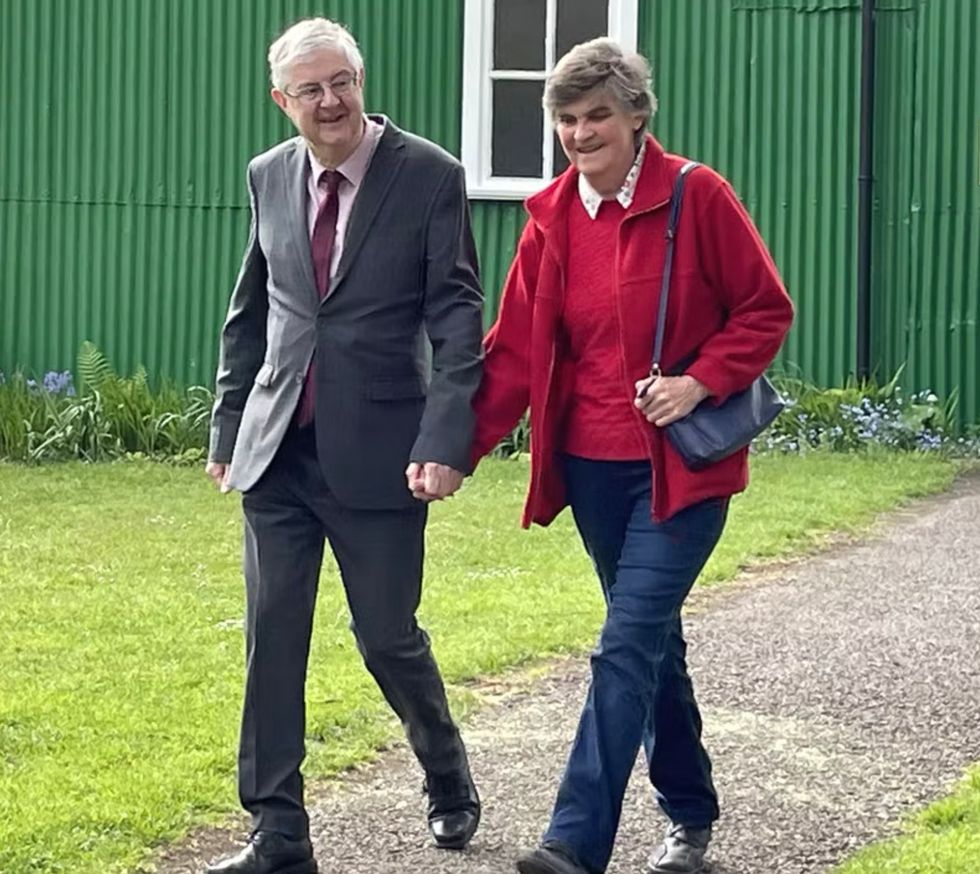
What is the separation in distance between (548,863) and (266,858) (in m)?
0.81

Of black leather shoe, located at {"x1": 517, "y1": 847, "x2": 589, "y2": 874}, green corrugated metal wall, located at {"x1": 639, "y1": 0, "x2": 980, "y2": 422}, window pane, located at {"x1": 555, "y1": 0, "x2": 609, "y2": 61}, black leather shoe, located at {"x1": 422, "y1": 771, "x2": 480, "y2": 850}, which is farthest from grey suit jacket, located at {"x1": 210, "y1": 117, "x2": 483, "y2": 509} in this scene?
window pane, located at {"x1": 555, "y1": 0, "x2": 609, "y2": 61}

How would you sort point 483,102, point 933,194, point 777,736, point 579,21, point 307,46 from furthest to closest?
point 483,102 → point 579,21 → point 933,194 → point 777,736 → point 307,46

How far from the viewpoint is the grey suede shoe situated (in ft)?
18.0

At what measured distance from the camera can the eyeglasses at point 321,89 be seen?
17.5 ft

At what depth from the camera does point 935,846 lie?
18.3 feet

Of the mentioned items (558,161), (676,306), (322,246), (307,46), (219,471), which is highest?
(307,46)

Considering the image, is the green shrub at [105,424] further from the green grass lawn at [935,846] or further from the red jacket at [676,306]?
the red jacket at [676,306]

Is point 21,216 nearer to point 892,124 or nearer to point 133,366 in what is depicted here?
point 133,366

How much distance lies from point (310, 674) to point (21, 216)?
833 cm

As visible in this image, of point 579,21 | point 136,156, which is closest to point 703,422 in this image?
point 579,21

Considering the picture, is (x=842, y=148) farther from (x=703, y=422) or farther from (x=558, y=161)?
(x=703, y=422)

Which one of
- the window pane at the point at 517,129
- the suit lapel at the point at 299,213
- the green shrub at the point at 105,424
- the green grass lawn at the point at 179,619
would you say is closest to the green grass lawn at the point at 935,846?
the green grass lawn at the point at 179,619

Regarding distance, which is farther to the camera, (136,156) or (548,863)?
(136,156)

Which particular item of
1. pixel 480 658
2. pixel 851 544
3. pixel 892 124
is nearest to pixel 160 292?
pixel 892 124
